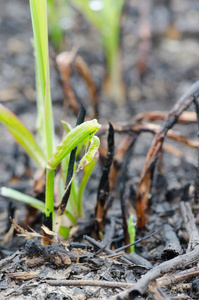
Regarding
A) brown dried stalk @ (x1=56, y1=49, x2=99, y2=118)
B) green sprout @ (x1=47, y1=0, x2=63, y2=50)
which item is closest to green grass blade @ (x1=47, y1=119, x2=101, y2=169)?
brown dried stalk @ (x1=56, y1=49, x2=99, y2=118)

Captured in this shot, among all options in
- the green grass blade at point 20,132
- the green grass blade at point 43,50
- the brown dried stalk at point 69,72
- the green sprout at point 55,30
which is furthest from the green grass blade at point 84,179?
the green sprout at point 55,30

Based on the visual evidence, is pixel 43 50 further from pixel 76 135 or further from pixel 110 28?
pixel 110 28

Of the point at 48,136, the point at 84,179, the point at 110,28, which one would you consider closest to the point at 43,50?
the point at 48,136

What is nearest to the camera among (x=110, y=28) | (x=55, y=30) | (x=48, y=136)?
(x=48, y=136)

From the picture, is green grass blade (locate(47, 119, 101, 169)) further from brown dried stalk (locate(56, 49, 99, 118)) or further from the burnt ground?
brown dried stalk (locate(56, 49, 99, 118))

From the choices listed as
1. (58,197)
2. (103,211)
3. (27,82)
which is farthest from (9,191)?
(27,82)

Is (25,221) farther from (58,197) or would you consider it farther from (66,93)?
(66,93)
